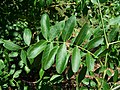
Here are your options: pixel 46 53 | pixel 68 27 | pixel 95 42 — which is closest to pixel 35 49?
pixel 46 53

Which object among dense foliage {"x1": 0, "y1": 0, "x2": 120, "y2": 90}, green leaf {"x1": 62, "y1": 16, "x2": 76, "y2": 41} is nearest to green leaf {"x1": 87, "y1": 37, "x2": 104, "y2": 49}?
dense foliage {"x1": 0, "y1": 0, "x2": 120, "y2": 90}

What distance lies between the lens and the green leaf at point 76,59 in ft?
4.22

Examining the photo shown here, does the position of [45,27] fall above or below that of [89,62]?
above

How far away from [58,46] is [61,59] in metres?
0.08

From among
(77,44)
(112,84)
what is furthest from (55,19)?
(77,44)

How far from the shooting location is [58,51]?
4.25 ft

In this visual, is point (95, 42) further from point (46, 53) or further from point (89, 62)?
point (46, 53)

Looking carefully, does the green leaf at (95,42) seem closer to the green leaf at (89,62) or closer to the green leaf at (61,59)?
the green leaf at (89,62)

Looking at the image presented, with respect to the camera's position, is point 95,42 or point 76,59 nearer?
point 76,59

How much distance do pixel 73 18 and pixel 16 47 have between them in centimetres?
35

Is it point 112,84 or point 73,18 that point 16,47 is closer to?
point 73,18

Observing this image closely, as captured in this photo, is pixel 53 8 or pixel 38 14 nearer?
pixel 38 14

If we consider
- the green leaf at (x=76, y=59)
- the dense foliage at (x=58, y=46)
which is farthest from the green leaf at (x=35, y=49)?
the green leaf at (x=76, y=59)

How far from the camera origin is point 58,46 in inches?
52.3
